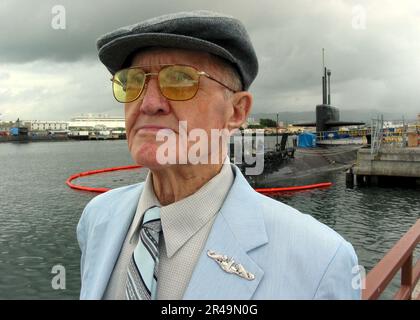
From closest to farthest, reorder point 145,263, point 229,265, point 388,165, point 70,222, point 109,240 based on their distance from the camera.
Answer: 1. point 229,265
2. point 145,263
3. point 109,240
4. point 70,222
5. point 388,165

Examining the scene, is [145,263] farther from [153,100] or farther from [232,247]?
[153,100]

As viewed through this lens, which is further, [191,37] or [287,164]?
[287,164]

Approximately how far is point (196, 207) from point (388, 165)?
80.6ft

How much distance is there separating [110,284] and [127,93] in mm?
1025

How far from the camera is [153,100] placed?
77.1 inches

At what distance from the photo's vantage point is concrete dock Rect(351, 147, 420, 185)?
2314cm

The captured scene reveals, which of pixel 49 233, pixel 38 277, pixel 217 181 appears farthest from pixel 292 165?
pixel 217 181

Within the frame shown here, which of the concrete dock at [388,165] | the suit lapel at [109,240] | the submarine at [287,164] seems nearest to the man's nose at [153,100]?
the suit lapel at [109,240]

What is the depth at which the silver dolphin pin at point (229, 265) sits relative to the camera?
175 centimetres

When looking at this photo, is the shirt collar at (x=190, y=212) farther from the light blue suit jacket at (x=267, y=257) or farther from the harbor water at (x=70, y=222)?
the harbor water at (x=70, y=222)

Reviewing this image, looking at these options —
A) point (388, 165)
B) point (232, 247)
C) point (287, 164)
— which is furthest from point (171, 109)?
point (287, 164)

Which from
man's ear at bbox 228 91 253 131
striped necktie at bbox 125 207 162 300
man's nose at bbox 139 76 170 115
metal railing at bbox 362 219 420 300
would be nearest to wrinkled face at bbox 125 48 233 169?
man's nose at bbox 139 76 170 115

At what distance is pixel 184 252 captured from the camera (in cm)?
192
